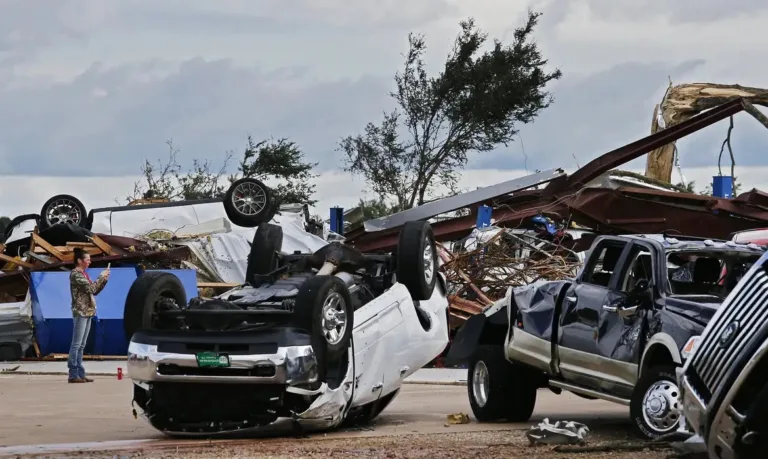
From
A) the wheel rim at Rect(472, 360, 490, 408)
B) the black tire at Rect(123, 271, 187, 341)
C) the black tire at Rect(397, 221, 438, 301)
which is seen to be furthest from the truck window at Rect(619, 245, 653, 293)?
the black tire at Rect(123, 271, 187, 341)

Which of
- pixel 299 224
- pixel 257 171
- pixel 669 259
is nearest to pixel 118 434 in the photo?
pixel 669 259

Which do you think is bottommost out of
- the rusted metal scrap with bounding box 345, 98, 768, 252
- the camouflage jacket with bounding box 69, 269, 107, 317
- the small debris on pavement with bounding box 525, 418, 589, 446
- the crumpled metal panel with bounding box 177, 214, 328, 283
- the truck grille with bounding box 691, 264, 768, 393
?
the small debris on pavement with bounding box 525, 418, 589, 446

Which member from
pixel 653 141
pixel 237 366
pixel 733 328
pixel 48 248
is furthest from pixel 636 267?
pixel 48 248

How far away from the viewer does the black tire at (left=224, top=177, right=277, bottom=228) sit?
24438mm

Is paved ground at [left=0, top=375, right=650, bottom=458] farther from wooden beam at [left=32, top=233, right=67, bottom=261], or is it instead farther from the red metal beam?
the red metal beam

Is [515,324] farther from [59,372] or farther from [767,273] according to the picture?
[59,372]

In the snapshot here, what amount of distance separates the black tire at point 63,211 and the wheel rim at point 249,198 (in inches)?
135

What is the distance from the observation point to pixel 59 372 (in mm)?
19359

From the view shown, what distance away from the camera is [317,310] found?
33.9ft

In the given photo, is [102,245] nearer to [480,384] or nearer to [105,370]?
[105,370]

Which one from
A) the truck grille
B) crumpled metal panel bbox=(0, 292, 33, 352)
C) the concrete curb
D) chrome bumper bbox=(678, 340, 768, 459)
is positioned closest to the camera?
chrome bumper bbox=(678, 340, 768, 459)

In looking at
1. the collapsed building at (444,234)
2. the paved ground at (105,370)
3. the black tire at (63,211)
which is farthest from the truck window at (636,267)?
the black tire at (63,211)

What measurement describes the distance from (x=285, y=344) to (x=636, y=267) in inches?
123

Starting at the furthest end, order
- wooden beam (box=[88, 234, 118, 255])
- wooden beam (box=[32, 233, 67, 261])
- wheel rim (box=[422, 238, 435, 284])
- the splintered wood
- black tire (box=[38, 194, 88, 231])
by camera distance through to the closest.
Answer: black tire (box=[38, 194, 88, 231]) < wooden beam (box=[88, 234, 118, 255]) < wooden beam (box=[32, 233, 67, 261]) < the splintered wood < wheel rim (box=[422, 238, 435, 284])
